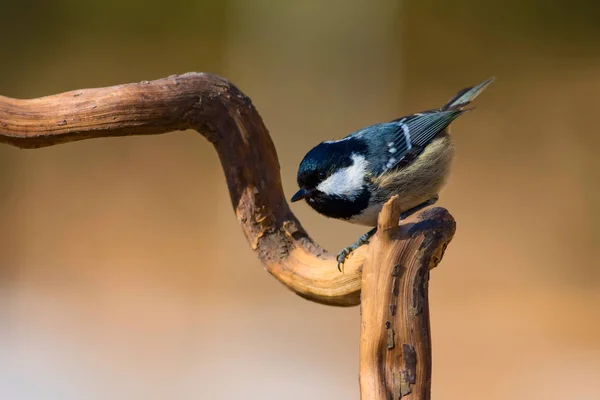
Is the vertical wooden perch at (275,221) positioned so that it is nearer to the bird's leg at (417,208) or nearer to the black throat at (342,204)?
the black throat at (342,204)

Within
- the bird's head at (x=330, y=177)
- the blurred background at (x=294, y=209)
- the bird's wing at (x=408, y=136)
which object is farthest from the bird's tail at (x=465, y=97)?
the blurred background at (x=294, y=209)

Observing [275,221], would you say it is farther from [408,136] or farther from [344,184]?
[408,136]

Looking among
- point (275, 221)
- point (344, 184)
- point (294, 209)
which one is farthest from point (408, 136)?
point (294, 209)

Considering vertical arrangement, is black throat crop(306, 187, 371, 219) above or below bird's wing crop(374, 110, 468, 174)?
below

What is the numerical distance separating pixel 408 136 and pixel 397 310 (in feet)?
2.73

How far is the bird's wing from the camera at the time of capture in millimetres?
1952

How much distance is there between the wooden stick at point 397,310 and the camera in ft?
4.37

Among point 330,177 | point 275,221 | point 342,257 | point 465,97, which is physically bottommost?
point 342,257

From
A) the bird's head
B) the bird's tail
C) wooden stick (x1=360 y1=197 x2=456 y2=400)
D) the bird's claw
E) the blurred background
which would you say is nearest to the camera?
wooden stick (x1=360 y1=197 x2=456 y2=400)

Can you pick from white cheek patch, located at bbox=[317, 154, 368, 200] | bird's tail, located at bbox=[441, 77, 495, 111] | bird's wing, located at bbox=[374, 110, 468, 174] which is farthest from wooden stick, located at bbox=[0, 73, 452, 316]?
bird's tail, located at bbox=[441, 77, 495, 111]

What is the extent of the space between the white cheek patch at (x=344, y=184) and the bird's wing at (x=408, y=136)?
0.22 feet

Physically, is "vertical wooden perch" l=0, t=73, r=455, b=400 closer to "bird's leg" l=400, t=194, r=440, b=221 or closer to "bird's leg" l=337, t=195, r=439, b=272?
"bird's leg" l=337, t=195, r=439, b=272

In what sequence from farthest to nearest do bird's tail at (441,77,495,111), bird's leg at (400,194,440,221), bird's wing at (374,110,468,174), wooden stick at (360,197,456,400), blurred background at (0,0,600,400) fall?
blurred background at (0,0,600,400)
bird's tail at (441,77,495,111)
bird's leg at (400,194,440,221)
bird's wing at (374,110,468,174)
wooden stick at (360,197,456,400)

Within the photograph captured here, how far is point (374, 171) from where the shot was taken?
1.89 meters
